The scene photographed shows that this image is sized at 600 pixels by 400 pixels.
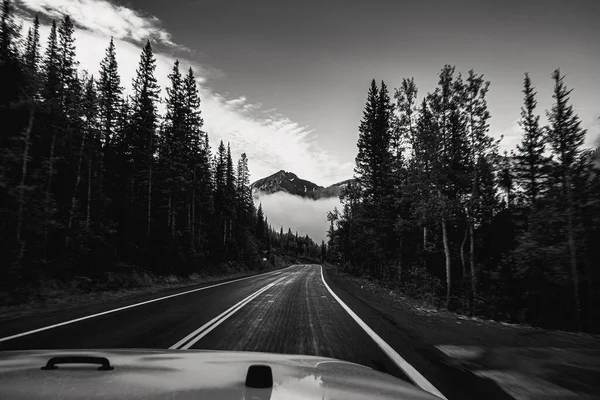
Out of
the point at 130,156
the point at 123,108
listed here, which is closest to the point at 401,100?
the point at 130,156

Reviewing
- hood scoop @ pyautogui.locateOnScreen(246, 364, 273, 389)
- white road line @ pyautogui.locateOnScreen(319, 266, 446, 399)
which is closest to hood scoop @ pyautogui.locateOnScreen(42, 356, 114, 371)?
hood scoop @ pyautogui.locateOnScreen(246, 364, 273, 389)

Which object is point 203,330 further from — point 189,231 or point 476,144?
point 189,231

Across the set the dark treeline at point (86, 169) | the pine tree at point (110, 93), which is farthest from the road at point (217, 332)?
the pine tree at point (110, 93)

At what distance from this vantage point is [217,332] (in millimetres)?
5926

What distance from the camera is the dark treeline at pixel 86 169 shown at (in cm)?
1277

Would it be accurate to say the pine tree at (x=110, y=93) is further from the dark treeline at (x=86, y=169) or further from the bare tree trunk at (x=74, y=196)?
the bare tree trunk at (x=74, y=196)

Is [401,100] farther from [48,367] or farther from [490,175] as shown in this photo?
[48,367]

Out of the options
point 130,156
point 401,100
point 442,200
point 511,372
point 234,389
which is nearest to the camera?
point 234,389

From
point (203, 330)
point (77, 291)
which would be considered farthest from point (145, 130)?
point (203, 330)

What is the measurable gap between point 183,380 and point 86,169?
975 inches

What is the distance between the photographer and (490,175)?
14.0 m

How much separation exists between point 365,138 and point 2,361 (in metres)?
29.4

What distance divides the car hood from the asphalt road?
2.04 meters

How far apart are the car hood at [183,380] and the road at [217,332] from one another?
6.54ft
